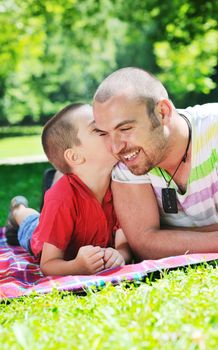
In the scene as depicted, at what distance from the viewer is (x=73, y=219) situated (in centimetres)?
395

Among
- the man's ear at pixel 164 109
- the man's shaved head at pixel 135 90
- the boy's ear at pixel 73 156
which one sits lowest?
the boy's ear at pixel 73 156

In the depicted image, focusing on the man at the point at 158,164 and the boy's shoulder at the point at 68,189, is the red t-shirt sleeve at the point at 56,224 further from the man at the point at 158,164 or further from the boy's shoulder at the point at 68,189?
the man at the point at 158,164

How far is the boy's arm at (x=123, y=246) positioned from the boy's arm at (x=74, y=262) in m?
0.32

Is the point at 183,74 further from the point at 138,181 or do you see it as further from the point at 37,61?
the point at 138,181

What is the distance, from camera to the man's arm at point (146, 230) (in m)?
3.69

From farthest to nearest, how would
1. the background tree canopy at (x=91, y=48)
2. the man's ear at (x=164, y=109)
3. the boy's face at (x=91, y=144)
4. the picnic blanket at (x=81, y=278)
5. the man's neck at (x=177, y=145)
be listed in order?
1. the background tree canopy at (x=91, y=48)
2. the boy's face at (x=91, y=144)
3. the man's neck at (x=177, y=145)
4. the man's ear at (x=164, y=109)
5. the picnic blanket at (x=81, y=278)

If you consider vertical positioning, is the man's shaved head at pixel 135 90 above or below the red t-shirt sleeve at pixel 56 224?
above

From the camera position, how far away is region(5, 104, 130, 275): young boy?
3.83m

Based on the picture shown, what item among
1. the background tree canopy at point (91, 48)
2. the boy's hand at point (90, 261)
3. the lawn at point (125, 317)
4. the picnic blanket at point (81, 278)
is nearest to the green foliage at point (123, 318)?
the lawn at point (125, 317)

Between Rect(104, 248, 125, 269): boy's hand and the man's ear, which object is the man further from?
Rect(104, 248, 125, 269): boy's hand

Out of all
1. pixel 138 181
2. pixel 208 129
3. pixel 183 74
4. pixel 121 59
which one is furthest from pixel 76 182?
pixel 121 59

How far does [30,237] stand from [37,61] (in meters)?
27.5

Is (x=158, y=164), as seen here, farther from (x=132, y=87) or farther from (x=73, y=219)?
(x=73, y=219)

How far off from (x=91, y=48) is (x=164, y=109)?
24920mm
